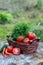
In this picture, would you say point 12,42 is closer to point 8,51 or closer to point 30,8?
point 8,51

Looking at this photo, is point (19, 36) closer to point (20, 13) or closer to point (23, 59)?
point (23, 59)

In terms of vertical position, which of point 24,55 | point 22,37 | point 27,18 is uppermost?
point 22,37

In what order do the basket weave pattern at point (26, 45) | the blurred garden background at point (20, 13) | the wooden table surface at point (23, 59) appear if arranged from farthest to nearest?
1. the blurred garden background at point (20, 13)
2. the basket weave pattern at point (26, 45)
3. the wooden table surface at point (23, 59)

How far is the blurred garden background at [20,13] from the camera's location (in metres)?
→ 6.20

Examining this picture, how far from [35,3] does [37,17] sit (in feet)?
2.86

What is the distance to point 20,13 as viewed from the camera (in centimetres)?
721

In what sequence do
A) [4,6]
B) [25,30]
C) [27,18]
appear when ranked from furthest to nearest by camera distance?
[4,6], [27,18], [25,30]

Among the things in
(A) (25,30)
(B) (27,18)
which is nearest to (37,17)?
(B) (27,18)

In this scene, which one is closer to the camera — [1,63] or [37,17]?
[1,63]

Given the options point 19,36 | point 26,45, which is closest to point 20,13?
point 19,36

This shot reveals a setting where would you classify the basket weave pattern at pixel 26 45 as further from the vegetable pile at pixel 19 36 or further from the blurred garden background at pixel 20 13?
the blurred garden background at pixel 20 13

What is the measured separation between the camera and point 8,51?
3.72m

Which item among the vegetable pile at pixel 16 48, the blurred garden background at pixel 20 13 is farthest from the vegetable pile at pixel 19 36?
the blurred garden background at pixel 20 13

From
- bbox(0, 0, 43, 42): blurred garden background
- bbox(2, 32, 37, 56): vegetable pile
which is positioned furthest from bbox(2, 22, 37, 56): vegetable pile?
bbox(0, 0, 43, 42): blurred garden background
